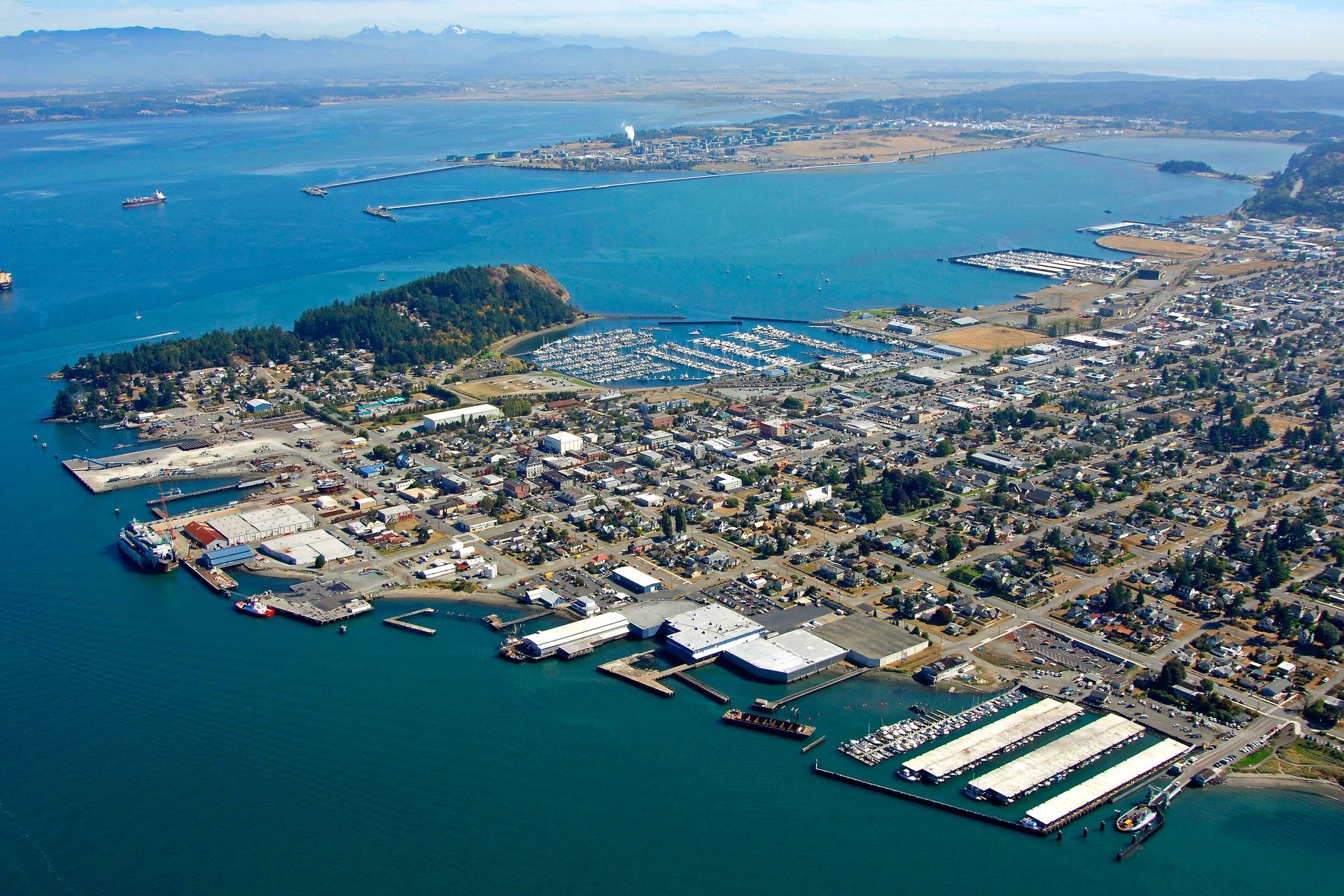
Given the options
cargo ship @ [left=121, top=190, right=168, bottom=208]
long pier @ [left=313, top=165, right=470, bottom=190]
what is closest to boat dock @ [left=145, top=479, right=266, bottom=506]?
cargo ship @ [left=121, top=190, right=168, bottom=208]

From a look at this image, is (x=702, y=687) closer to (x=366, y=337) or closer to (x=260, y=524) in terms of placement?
(x=260, y=524)

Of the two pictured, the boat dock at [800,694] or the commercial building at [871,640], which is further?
the commercial building at [871,640]

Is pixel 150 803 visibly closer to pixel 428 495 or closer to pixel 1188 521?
pixel 428 495

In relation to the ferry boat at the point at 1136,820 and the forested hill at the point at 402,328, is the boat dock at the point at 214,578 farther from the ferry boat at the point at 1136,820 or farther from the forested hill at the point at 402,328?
the ferry boat at the point at 1136,820

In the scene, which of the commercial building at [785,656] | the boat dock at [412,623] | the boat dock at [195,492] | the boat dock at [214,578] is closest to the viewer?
the commercial building at [785,656]

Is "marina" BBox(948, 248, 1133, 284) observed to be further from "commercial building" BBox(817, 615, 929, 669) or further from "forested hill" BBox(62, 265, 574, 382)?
"commercial building" BBox(817, 615, 929, 669)

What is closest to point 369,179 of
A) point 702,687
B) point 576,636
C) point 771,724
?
point 576,636

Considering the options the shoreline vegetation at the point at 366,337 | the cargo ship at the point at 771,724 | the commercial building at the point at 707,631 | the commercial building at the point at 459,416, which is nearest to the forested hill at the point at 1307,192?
the shoreline vegetation at the point at 366,337

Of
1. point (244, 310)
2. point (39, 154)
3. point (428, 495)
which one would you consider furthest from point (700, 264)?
point (39, 154)
